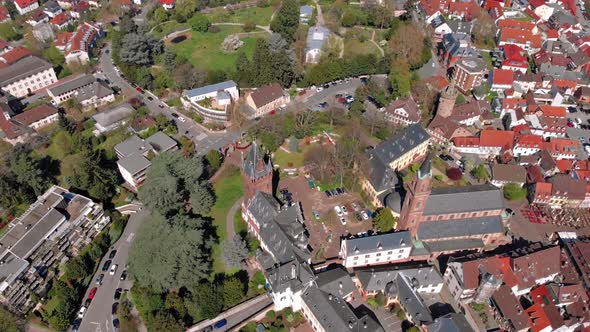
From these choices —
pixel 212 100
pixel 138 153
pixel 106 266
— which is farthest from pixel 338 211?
pixel 212 100

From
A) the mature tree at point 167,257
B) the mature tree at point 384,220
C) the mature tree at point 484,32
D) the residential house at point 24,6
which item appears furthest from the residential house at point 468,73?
the residential house at point 24,6

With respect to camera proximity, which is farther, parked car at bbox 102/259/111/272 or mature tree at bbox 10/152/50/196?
mature tree at bbox 10/152/50/196

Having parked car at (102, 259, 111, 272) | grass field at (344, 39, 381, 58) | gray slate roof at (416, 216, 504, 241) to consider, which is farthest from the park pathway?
grass field at (344, 39, 381, 58)

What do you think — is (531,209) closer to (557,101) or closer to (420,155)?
(420,155)

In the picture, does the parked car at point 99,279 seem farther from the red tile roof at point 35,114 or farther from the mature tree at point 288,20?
the mature tree at point 288,20

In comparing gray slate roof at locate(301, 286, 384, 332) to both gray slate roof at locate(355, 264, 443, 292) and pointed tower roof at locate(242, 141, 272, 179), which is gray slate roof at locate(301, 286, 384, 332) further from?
pointed tower roof at locate(242, 141, 272, 179)

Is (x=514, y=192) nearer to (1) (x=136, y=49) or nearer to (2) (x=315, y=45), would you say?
(2) (x=315, y=45)

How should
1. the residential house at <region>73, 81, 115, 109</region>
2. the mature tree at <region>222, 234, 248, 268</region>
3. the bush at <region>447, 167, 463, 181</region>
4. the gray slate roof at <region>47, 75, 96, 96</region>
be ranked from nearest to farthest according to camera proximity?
the mature tree at <region>222, 234, 248, 268</region> < the bush at <region>447, 167, 463, 181</region> < the residential house at <region>73, 81, 115, 109</region> < the gray slate roof at <region>47, 75, 96, 96</region>
